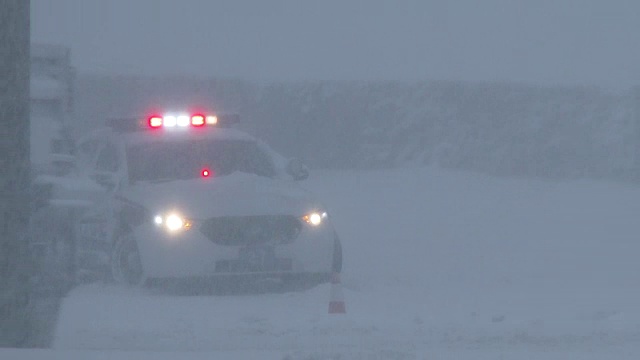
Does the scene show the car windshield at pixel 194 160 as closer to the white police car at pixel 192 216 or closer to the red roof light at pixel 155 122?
the white police car at pixel 192 216

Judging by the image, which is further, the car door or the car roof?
the car roof

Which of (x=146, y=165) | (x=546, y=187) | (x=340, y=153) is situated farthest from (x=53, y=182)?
(x=340, y=153)

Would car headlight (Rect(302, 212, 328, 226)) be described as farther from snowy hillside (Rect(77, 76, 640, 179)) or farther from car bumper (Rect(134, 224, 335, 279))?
snowy hillside (Rect(77, 76, 640, 179))

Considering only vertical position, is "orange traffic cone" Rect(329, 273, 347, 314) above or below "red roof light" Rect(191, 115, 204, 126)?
below

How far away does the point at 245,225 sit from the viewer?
11.2m

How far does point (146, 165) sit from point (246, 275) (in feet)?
6.14

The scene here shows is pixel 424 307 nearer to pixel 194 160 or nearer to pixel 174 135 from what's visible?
pixel 194 160

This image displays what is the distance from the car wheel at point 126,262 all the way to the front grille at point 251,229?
0.67 metres

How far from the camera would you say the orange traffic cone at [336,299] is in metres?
9.94

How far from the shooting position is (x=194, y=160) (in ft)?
41.3

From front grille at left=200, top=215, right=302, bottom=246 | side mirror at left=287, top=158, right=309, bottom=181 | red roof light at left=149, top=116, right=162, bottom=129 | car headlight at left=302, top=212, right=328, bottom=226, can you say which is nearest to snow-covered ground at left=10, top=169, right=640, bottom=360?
front grille at left=200, top=215, right=302, bottom=246

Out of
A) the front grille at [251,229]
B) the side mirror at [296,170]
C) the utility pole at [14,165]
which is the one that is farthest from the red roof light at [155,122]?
the utility pole at [14,165]

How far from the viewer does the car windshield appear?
40.2 feet

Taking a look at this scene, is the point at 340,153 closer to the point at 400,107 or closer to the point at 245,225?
the point at 400,107
